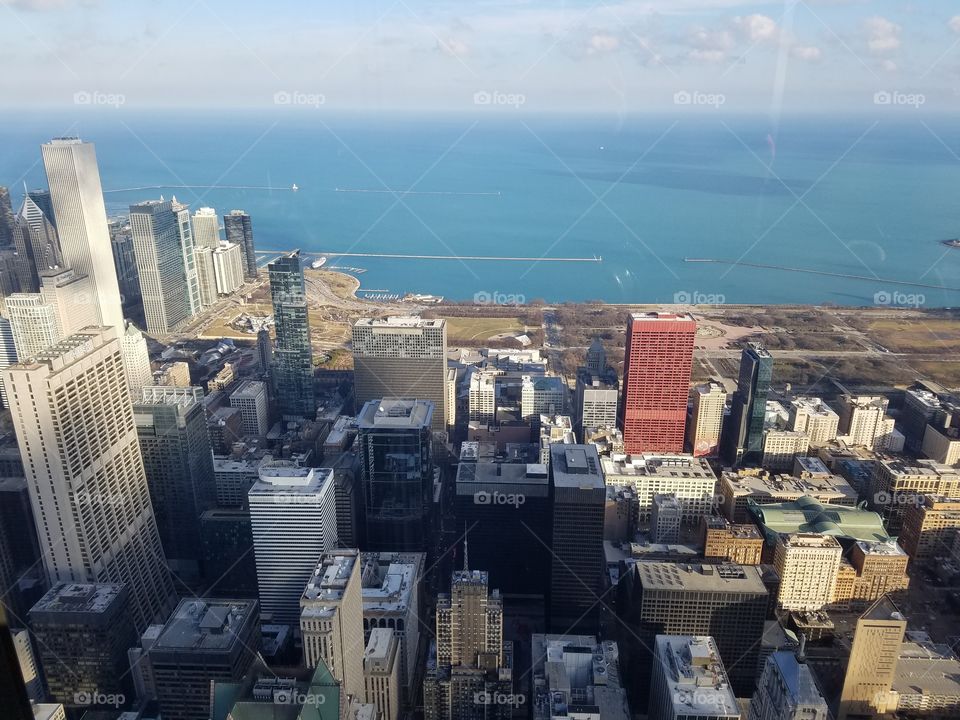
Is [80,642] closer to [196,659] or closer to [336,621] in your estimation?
[196,659]

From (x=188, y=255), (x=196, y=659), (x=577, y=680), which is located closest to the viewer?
(x=196, y=659)

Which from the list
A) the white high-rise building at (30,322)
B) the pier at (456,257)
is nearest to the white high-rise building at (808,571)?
the white high-rise building at (30,322)

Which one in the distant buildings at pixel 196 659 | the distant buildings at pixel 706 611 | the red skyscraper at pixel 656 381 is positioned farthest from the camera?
the red skyscraper at pixel 656 381

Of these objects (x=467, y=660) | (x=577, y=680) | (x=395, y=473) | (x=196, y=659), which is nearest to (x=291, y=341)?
(x=395, y=473)

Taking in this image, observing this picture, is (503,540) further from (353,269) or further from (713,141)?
(713,141)

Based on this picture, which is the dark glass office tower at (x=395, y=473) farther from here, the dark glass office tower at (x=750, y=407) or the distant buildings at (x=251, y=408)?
the dark glass office tower at (x=750, y=407)

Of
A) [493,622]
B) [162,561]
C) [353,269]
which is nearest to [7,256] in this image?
[353,269]
